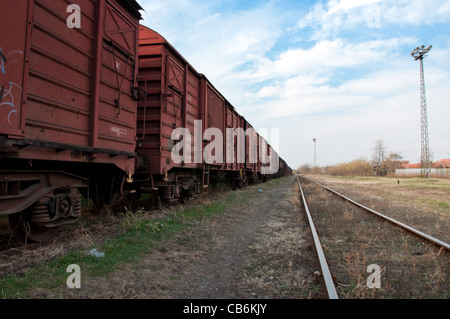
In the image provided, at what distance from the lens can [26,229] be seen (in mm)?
3875

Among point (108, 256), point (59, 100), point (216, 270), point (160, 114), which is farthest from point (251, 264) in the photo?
point (160, 114)

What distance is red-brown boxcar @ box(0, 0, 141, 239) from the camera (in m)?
3.10

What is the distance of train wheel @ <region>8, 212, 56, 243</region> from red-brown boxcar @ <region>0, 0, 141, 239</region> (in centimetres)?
3

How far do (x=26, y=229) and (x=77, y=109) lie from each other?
1850 mm

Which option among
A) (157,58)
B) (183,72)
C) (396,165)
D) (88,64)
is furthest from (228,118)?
(396,165)

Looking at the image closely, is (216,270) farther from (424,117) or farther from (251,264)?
(424,117)

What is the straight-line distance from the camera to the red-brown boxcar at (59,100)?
310 centimetres

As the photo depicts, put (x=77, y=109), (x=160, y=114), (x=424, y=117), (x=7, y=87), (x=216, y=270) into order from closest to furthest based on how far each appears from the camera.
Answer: (x=7, y=87), (x=216, y=270), (x=77, y=109), (x=160, y=114), (x=424, y=117)

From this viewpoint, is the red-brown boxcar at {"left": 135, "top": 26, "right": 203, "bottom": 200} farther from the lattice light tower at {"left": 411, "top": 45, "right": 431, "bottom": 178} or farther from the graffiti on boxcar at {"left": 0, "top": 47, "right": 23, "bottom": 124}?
the lattice light tower at {"left": 411, "top": 45, "right": 431, "bottom": 178}

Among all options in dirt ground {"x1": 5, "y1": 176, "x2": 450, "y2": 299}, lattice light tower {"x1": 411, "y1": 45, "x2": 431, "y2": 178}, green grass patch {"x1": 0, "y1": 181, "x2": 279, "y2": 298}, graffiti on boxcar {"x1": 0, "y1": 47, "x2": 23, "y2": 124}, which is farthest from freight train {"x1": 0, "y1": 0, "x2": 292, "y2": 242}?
lattice light tower {"x1": 411, "y1": 45, "x2": 431, "y2": 178}

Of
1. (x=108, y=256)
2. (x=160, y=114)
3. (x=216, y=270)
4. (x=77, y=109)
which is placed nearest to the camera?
(x=216, y=270)

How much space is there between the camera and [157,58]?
21.5 ft
